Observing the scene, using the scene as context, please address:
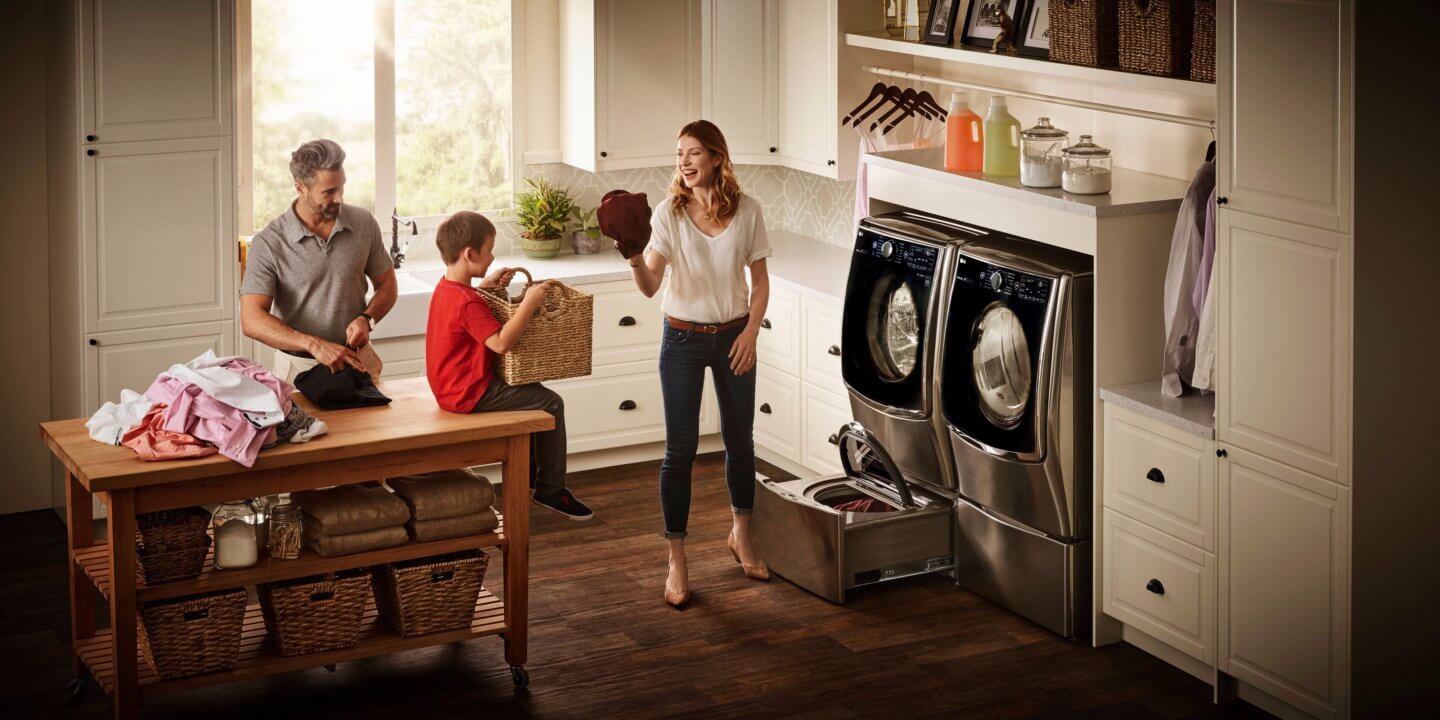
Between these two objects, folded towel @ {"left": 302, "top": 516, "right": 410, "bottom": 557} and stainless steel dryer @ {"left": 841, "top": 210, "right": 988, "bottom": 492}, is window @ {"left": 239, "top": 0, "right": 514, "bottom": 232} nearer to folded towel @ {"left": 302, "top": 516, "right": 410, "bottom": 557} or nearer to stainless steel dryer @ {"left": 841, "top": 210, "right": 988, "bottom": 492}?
stainless steel dryer @ {"left": 841, "top": 210, "right": 988, "bottom": 492}

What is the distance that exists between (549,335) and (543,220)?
8.08ft

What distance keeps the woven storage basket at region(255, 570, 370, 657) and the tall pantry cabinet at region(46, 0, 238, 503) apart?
1696 mm

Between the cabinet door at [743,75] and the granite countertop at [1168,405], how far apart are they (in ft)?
7.90

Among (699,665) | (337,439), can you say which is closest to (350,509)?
(337,439)

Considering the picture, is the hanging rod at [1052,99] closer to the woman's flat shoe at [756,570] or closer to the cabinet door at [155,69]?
the woman's flat shoe at [756,570]

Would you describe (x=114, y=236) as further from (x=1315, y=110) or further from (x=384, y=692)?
(x=1315, y=110)

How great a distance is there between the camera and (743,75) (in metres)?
6.64

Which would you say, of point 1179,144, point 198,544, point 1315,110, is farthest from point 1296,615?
point 198,544

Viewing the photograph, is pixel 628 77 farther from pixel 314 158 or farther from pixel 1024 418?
pixel 1024 418

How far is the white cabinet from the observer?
663cm

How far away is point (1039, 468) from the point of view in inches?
191

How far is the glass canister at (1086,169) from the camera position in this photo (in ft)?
15.6

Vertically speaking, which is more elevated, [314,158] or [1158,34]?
[1158,34]

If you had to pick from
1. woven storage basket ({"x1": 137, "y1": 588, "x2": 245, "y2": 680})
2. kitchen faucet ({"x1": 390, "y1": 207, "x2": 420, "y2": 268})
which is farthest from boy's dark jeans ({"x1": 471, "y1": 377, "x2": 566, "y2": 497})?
kitchen faucet ({"x1": 390, "y1": 207, "x2": 420, "y2": 268})
